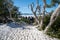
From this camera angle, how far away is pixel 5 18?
14977 mm

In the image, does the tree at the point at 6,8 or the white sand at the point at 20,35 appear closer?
the white sand at the point at 20,35

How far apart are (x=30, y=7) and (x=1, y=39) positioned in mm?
6090

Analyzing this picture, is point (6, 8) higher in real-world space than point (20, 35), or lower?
lower

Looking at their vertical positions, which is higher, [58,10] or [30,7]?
[58,10]

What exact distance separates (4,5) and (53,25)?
800 cm

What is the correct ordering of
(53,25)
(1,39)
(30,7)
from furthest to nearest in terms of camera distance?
(30,7) < (53,25) < (1,39)

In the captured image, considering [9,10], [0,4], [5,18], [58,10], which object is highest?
[58,10]

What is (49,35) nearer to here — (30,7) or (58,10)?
(58,10)

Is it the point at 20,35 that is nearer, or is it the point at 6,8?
the point at 20,35

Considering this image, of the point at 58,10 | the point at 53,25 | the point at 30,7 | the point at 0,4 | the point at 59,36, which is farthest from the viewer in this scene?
the point at 0,4

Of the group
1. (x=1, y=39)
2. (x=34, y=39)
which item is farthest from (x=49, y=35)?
(x=1, y=39)

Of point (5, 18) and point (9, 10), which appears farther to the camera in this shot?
point (5, 18)

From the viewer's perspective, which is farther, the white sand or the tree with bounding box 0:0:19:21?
the tree with bounding box 0:0:19:21

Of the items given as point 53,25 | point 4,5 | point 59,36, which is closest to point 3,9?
point 4,5
